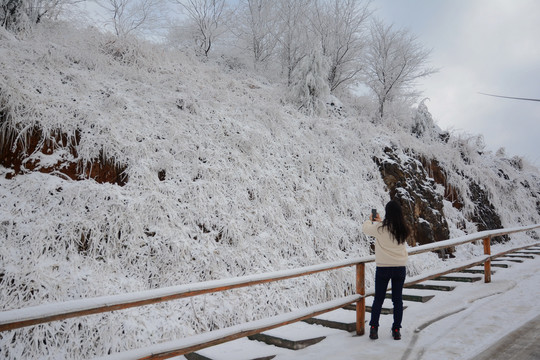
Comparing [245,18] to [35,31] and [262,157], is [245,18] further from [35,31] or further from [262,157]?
[262,157]

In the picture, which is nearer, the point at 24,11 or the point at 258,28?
the point at 24,11

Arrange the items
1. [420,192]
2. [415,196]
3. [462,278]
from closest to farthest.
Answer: [462,278], [415,196], [420,192]

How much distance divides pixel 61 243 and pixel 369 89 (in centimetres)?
1980

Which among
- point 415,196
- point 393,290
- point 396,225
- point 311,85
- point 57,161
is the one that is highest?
point 311,85

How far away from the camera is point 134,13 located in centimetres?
1520

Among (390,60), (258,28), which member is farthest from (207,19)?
(390,60)

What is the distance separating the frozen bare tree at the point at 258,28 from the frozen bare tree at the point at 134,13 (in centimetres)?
472

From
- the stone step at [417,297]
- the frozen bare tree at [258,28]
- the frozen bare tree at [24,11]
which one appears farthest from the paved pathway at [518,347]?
the frozen bare tree at [258,28]

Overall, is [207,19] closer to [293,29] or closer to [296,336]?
[293,29]

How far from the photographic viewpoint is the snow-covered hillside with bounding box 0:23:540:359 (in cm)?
450

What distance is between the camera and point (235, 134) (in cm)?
823

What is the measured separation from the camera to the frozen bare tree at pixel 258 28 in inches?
686

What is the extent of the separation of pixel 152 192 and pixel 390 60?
16.7 metres

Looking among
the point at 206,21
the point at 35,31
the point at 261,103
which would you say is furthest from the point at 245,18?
the point at 35,31
